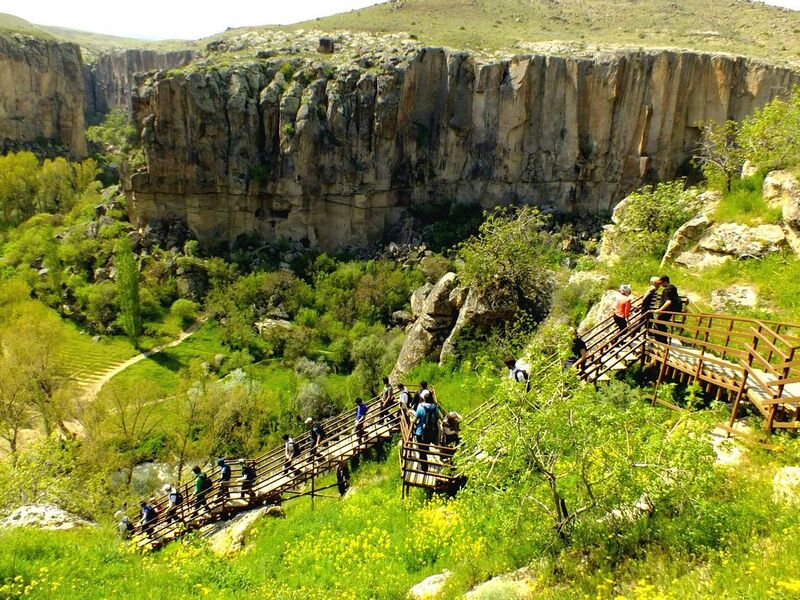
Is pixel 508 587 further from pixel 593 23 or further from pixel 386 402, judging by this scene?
pixel 593 23

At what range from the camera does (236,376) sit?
103ft

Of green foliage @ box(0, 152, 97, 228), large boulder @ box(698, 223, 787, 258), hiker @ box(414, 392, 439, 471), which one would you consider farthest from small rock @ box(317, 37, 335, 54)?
hiker @ box(414, 392, 439, 471)

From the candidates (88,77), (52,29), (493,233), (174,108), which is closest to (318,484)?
(493,233)

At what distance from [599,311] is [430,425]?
6145mm

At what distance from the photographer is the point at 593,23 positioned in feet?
209

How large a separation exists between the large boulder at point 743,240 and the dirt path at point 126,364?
32.1 m

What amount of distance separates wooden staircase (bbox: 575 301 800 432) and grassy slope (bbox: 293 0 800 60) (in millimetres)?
46020

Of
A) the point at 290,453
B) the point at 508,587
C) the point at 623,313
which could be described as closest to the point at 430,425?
the point at 508,587

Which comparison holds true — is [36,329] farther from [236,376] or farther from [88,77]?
[88,77]

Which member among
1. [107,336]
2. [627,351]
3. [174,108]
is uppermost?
[174,108]

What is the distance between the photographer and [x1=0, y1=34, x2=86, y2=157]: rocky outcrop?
220 feet

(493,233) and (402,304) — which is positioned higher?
(493,233)

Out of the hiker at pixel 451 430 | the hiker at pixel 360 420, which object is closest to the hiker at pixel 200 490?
the hiker at pixel 360 420

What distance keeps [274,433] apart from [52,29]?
22111cm
